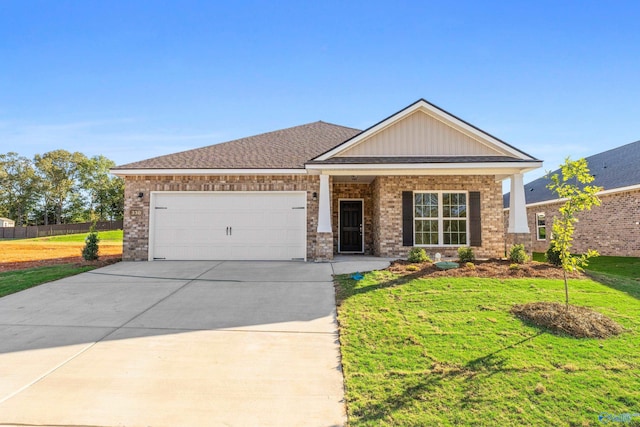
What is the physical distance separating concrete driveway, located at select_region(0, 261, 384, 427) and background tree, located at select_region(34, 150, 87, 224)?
4986 cm

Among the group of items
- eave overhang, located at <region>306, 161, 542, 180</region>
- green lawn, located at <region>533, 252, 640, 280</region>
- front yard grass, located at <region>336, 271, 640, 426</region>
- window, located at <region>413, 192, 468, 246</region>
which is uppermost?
eave overhang, located at <region>306, 161, 542, 180</region>

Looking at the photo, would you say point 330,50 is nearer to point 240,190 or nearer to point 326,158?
point 326,158

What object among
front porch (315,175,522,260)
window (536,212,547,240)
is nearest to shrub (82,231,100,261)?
front porch (315,175,522,260)

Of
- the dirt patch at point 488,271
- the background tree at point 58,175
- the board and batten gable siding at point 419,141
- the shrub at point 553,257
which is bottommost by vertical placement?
the dirt patch at point 488,271

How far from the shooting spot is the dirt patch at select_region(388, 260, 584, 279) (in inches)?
310

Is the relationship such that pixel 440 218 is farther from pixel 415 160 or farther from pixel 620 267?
pixel 620 267

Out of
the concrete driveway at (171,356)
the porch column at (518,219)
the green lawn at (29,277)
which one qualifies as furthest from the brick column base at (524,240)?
the green lawn at (29,277)

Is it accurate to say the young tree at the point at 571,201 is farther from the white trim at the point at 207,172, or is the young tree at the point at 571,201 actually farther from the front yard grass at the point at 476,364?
the white trim at the point at 207,172

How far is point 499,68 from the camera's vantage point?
39.3ft

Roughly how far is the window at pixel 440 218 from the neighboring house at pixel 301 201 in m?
0.03

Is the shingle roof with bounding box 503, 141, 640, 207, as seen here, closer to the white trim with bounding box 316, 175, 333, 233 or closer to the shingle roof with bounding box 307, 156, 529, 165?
the shingle roof with bounding box 307, 156, 529, 165

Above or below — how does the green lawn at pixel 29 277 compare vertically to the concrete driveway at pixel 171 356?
above

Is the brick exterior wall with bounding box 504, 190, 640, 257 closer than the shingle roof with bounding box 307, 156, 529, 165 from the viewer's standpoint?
No

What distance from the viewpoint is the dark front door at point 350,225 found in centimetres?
1338
